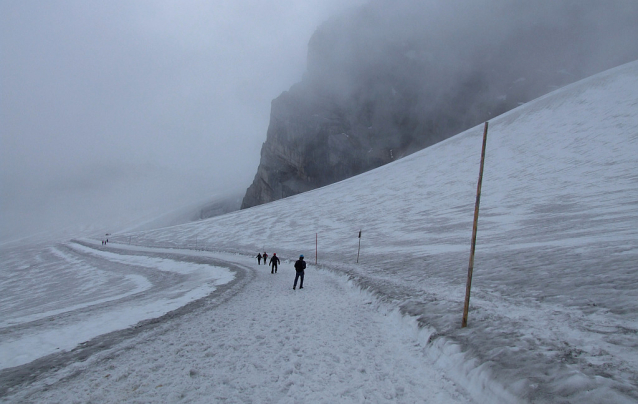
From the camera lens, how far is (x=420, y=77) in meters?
155

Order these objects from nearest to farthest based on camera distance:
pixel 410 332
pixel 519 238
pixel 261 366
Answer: pixel 261 366, pixel 410 332, pixel 519 238

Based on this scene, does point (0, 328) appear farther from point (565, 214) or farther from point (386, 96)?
point (386, 96)

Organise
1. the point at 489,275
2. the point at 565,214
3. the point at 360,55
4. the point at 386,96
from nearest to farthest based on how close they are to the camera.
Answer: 1. the point at 489,275
2. the point at 565,214
3. the point at 386,96
4. the point at 360,55

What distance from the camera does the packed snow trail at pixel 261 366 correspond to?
Result: 5.00m

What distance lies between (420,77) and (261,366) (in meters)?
171

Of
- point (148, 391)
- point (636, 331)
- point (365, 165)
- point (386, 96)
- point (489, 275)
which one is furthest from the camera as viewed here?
point (386, 96)

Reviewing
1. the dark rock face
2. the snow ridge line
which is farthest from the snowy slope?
the dark rock face

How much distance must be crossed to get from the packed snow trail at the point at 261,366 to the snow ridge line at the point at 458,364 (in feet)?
0.55

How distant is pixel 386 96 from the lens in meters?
154

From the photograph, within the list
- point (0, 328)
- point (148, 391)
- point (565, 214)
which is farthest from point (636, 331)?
point (565, 214)

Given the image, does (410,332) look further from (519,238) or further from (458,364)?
(519,238)

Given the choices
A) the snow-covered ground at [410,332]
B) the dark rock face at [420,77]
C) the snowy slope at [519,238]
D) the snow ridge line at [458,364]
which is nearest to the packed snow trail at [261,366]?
the snow-covered ground at [410,332]

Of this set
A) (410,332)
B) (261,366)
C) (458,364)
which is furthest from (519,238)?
(261,366)

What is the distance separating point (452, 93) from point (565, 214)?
141m
